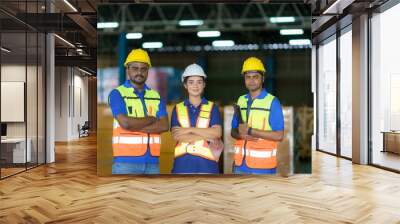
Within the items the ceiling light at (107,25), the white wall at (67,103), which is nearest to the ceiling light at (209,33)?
the ceiling light at (107,25)

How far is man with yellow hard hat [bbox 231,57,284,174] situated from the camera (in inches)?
261

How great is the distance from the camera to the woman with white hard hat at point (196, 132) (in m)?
6.66

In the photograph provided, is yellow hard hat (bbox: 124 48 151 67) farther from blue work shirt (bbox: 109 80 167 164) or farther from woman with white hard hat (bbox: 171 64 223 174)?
woman with white hard hat (bbox: 171 64 223 174)

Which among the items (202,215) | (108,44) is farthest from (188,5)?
(202,215)

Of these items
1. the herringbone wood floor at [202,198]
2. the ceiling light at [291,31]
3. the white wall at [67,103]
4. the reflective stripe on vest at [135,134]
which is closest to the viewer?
the herringbone wood floor at [202,198]

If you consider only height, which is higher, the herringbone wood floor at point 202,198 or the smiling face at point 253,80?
the smiling face at point 253,80

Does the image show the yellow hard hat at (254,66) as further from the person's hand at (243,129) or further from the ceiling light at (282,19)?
the person's hand at (243,129)

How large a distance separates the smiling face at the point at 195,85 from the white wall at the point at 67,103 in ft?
35.3

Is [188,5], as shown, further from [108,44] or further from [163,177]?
[163,177]

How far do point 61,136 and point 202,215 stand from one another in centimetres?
1304

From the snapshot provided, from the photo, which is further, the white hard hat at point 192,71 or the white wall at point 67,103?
the white wall at point 67,103

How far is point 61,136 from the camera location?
16219 millimetres

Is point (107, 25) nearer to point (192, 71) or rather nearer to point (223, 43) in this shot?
point (192, 71)

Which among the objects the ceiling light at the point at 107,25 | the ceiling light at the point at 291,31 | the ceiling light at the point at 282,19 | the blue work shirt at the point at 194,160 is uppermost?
the ceiling light at the point at 282,19
